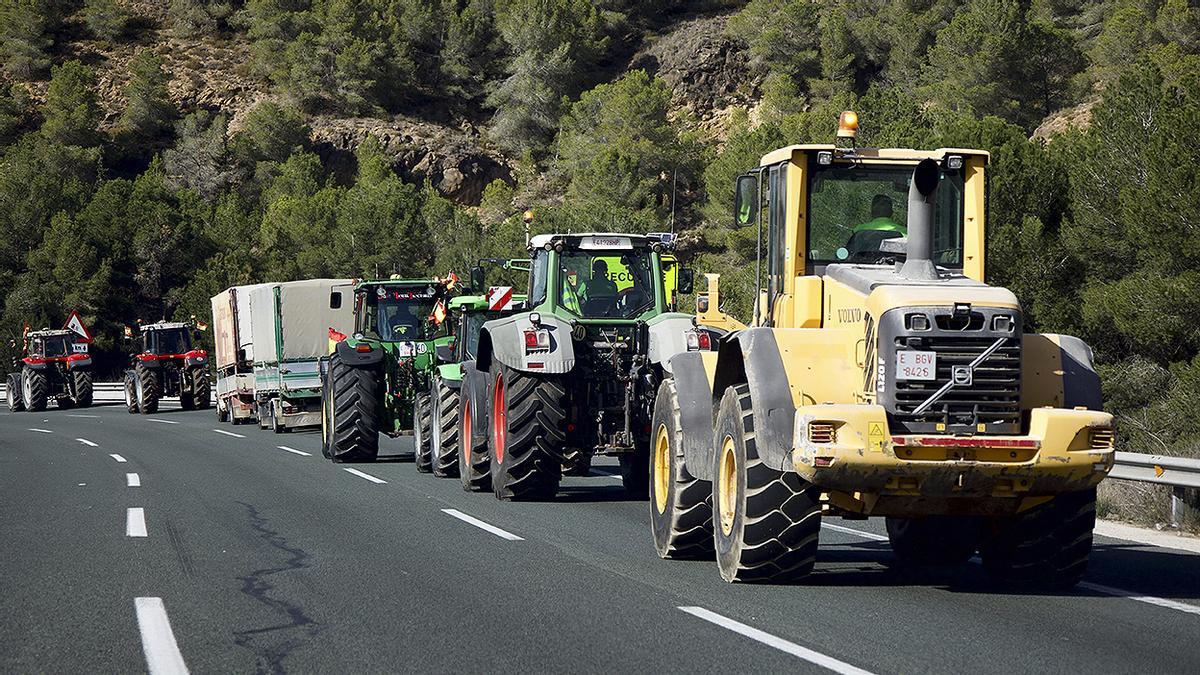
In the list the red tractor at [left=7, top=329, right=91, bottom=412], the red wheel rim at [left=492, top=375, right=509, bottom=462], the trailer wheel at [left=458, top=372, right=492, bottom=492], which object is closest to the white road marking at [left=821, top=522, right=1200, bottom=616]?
the red wheel rim at [left=492, top=375, right=509, bottom=462]

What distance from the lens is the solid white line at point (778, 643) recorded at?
6681mm

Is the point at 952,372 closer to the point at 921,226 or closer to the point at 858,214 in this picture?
the point at 921,226

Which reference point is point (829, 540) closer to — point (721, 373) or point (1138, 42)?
point (721, 373)

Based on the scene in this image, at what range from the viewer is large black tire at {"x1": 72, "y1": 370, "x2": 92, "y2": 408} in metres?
47.2

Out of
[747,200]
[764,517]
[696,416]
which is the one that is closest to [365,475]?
[696,416]

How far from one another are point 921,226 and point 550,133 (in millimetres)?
85831

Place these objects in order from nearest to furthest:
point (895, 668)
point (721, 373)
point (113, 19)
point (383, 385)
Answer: point (895, 668) < point (721, 373) < point (383, 385) < point (113, 19)

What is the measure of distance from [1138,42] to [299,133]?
52840 millimetres

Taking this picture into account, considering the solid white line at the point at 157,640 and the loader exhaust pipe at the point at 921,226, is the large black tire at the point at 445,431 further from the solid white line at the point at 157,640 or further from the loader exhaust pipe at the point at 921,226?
the loader exhaust pipe at the point at 921,226

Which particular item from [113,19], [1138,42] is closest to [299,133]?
[113,19]

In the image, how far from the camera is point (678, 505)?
34.3 ft

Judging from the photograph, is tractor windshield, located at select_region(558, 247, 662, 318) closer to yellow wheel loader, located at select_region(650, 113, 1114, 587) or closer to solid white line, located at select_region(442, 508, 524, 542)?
solid white line, located at select_region(442, 508, 524, 542)

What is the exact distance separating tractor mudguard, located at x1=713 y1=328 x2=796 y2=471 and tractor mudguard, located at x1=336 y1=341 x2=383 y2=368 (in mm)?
12859

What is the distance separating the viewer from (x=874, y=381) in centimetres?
864
